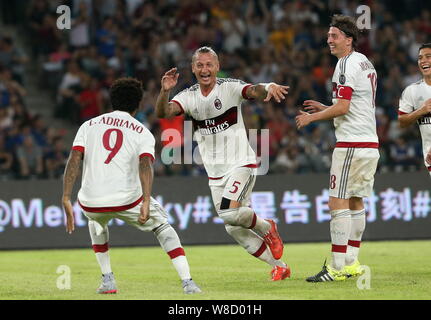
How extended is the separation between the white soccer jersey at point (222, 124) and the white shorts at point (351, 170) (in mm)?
922

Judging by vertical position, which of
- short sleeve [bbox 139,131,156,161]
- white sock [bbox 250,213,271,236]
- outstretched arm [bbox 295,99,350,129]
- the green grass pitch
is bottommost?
the green grass pitch

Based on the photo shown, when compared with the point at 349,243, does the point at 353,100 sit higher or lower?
higher

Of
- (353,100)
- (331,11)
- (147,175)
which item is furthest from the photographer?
(331,11)

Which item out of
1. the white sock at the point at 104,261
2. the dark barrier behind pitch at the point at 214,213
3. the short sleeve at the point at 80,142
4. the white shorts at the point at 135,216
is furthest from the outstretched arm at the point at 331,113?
the dark barrier behind pitch at the point at 214,213

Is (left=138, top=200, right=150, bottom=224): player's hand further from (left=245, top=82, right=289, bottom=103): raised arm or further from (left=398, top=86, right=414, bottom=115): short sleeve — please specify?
(left=398, top=86, right=414, bottom=115): short sleeve

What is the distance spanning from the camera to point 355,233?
417 inches

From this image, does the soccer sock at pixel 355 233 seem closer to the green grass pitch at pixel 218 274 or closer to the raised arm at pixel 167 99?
the green grass pitch at pixel 218 274

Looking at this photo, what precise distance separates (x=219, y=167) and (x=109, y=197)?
6.21ft

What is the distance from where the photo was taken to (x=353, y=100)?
10.2 meters

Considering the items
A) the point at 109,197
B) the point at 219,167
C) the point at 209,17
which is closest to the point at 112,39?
the point at 209,17

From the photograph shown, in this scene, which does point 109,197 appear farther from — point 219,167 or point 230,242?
point 230,242

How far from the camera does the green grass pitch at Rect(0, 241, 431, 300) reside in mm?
9070

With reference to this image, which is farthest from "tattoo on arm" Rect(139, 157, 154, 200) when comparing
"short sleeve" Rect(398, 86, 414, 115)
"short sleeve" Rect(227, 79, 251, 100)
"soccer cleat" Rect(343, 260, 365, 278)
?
"short sleeve" Rect(398, 86, 414, 115)

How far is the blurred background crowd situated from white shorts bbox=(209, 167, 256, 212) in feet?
23.5
